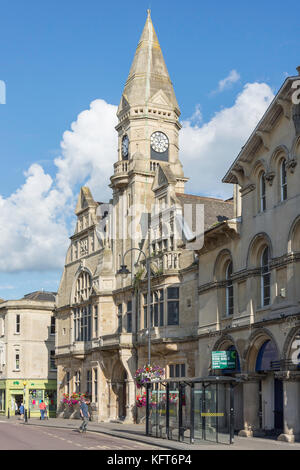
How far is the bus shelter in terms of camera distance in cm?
2920

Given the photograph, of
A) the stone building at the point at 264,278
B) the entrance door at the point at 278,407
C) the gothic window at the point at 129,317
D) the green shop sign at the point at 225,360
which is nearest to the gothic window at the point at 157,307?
the gothic window at the point at 129,317

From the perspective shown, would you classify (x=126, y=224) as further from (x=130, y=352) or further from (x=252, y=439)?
(x=252, y=439)

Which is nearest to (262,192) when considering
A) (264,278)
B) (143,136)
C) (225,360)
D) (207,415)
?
(264,278)

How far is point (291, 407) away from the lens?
3044 centimetres

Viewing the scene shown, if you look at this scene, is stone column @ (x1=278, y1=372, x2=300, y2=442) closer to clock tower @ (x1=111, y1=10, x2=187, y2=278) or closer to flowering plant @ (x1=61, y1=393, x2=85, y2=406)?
clock tower @ (x1=111, y1=10, x2=187, y2=278)

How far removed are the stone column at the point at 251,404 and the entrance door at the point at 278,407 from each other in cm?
106

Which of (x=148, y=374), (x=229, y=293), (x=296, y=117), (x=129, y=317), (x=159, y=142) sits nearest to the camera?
(x=296, y=117)

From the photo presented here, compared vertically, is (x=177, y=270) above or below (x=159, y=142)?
below

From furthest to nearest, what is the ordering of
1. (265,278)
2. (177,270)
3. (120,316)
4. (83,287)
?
(83,287), (120,316), (177,270), (265,278)

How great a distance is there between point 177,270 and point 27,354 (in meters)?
30.5

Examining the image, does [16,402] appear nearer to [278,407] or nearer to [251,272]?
[251,272]

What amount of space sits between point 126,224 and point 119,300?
551 cm

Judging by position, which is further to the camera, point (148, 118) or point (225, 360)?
point (148, 118)

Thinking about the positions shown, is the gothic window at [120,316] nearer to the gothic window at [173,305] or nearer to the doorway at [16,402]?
the gothic window at [173,305]
